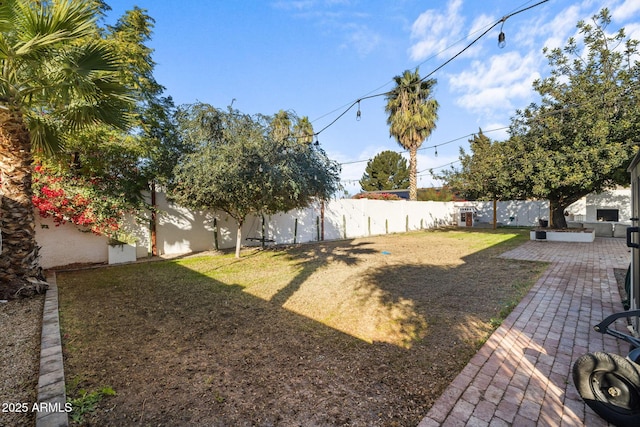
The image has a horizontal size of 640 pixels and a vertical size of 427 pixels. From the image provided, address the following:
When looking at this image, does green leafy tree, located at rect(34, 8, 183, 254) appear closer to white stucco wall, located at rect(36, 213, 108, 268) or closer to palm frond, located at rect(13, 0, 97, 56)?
white stucco wall, located at rect(36, 213, 108, 268)

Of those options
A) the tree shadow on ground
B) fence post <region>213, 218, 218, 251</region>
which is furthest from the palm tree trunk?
fence post <region>213, 218, 218, 251</region>

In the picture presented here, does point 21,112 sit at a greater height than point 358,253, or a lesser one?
greater

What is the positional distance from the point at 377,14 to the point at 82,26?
6542mm

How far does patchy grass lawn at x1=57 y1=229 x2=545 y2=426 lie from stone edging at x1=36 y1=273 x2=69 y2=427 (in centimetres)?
12

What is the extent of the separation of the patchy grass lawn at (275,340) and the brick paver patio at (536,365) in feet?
0.64

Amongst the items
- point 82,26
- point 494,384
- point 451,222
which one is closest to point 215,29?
point 82,26

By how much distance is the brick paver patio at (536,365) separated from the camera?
84.4 inches

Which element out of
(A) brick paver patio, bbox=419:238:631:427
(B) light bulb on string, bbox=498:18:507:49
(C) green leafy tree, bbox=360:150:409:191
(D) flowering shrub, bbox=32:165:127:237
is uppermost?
(C) green leafy tree, bbox=360:150:409:191

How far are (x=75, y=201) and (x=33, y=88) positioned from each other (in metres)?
3.12

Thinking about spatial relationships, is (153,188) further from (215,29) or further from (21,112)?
(215,29)

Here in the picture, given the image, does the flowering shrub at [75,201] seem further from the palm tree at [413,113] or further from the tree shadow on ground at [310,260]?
the palm tree at [413,113]

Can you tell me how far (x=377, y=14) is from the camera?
754cm

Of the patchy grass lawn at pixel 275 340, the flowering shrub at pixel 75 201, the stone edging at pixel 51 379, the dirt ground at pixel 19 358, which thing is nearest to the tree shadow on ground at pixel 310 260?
the patchy grass lawn at pixel 275 340

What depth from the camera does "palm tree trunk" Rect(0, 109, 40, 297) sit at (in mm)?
4867
